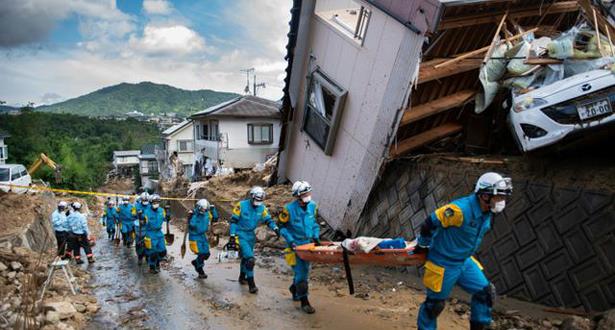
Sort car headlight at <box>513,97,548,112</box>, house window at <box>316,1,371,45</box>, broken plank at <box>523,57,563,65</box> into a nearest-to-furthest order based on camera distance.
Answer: car headlight at <box>513,97,548,112</box> < broken plank at <box>523,57,563,65</box> < house window at <box>316,1,371,45</box>

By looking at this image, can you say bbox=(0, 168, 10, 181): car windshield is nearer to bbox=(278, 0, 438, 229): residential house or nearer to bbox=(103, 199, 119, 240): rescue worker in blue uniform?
bbox=(103, 199, 119, 240): rescue worker in blue uniform

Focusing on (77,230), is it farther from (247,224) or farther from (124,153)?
(124,153)

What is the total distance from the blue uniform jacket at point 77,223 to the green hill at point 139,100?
134 meters

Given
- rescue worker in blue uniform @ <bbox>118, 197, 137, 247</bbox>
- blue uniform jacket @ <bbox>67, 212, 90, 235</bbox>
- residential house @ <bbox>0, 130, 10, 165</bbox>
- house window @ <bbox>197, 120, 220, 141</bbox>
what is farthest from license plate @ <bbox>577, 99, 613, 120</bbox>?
residential house @ <bbox>0, 130, 10, 165</bbox>

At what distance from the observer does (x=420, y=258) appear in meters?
4.82

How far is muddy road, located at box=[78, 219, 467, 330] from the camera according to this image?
6.12 m

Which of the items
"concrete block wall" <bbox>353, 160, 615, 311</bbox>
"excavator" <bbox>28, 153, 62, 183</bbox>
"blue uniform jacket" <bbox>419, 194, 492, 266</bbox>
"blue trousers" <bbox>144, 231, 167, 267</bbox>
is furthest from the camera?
"excavator" <bbox>28, 153, 62, 183</bbox>

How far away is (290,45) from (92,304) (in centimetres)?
784

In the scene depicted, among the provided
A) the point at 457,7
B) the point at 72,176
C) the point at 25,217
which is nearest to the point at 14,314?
the point at 457,7

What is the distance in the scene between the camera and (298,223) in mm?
6770

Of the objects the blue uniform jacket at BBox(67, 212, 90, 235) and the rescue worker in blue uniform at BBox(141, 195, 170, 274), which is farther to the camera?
the blue uniform jacket at BBox(67, 212, 90, 235)

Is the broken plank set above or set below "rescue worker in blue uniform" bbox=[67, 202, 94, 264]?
above

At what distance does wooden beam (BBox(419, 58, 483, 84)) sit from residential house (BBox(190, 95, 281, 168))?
22215 mm

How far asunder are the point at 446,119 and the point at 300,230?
17.7ft
